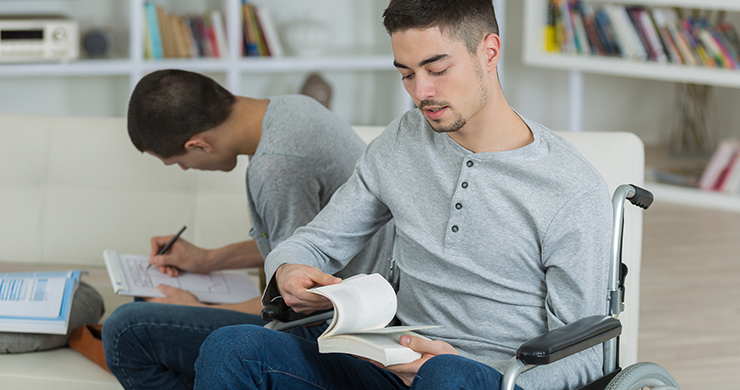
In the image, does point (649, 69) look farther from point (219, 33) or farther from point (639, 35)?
point (219, 33)

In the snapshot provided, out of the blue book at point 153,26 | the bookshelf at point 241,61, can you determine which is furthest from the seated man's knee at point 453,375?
the blue book at point 153,26

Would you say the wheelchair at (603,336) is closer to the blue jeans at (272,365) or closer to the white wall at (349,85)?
the blue jeans at (272,365)

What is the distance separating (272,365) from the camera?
1229mm

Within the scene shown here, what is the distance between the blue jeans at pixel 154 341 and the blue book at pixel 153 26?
7.02ft

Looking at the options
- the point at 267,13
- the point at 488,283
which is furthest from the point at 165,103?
the point at 267,13

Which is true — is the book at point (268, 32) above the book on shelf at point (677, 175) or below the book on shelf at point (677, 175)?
above

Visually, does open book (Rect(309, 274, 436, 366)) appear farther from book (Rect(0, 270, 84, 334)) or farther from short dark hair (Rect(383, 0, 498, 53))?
book (Rect(0, 270, 84, 334))

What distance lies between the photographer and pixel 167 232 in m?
2.12

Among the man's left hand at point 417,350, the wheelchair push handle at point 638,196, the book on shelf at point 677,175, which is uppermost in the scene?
the wheelchair push handle at point 638,196

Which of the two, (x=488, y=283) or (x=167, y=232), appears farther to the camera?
(x=167, y=232)

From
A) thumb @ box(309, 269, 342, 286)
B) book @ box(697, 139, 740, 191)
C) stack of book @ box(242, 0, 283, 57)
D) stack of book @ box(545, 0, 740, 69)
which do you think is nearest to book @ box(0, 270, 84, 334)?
thumb @ box(309, 269, 342, 286)

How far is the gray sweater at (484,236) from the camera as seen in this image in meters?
1.19

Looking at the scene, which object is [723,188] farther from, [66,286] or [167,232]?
[66,286]

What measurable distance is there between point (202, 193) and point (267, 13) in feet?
6.16
